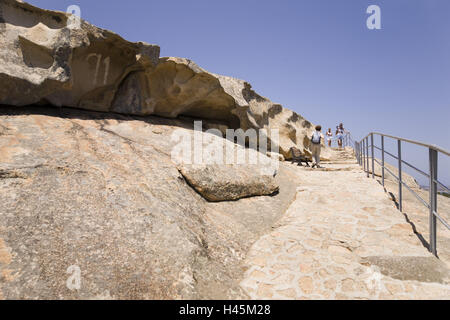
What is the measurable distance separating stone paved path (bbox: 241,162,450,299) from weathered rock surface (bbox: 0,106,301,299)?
356mm

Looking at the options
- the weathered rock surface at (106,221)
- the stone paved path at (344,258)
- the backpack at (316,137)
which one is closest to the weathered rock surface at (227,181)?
the weathered rock surface at (106,221)

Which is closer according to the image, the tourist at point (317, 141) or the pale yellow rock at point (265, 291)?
the pale yellow rock at point (265, 291)

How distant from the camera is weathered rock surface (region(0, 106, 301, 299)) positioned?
2.52 m

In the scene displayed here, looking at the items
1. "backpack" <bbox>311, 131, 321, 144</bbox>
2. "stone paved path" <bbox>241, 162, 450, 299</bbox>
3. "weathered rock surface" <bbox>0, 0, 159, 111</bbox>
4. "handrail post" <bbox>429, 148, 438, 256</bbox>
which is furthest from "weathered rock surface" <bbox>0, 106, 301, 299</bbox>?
"backpack" <bbox>311, 131, 321, 144</bbox>

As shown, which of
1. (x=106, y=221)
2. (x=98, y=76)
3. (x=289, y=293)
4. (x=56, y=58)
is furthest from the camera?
(x=98, y=76)

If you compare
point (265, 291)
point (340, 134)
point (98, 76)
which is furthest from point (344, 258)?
point (340, 134)

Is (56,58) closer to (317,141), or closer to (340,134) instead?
(317,141)

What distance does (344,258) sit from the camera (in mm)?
3537

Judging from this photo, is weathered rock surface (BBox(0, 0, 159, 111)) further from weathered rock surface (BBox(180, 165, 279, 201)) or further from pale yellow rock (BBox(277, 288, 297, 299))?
pale yellow rock (BBox(277, 288, 297, 299))

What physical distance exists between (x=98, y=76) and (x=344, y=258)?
22.2 ft

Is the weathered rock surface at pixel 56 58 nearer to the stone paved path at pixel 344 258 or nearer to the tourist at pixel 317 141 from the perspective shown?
the stone paved path at pixel 344 258

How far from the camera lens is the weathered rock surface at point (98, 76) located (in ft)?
18.2

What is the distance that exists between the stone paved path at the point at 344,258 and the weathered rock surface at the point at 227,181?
2.85 ft
